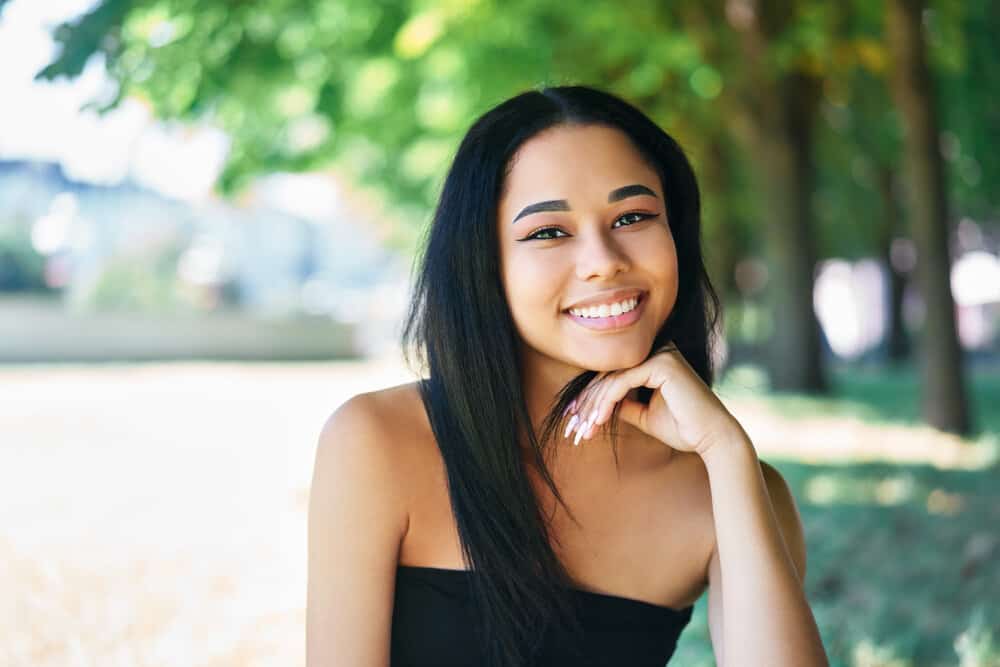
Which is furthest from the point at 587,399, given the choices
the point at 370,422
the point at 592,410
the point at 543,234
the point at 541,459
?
the point at 370,422

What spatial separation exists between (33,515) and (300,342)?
18016mm

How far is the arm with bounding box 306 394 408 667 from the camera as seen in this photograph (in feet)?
7.80

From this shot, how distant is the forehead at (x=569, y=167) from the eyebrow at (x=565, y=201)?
1 centimetres

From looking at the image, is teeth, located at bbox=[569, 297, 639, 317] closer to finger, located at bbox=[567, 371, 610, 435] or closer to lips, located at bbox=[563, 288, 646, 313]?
lips, located at bbox=[563, 288, 646, 313]

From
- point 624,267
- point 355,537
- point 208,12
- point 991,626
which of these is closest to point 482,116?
Result: point 624,267

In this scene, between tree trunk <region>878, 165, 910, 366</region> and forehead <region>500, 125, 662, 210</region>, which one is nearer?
forehead <region>500, 125, 662, 210</region>

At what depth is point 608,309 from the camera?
246 centimetres

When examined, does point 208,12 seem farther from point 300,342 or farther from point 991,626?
point 300,342

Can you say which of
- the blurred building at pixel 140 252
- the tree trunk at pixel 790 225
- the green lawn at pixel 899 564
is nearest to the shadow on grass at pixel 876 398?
the tree trunk at pixel 790 225

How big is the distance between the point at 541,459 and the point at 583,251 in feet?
1.76

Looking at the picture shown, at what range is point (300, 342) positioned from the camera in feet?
81.5

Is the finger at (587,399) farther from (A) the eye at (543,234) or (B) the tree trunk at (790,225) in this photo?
(B) the tree trunk at (790,225)

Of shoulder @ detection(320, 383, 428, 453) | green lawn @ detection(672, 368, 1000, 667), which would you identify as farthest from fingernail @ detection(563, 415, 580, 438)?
green lawn @ detection(672, 368, 1000, 667)

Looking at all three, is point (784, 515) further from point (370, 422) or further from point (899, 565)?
point (899, 565)
